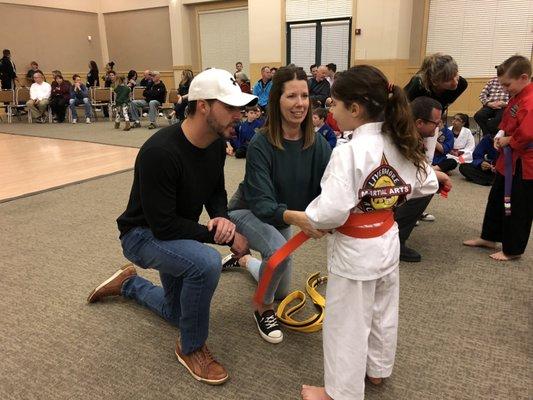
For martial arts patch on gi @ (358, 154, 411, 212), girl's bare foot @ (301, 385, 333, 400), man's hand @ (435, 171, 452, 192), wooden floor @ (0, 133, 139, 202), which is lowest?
girl's bare foot @ (301, 385, 333, 400)

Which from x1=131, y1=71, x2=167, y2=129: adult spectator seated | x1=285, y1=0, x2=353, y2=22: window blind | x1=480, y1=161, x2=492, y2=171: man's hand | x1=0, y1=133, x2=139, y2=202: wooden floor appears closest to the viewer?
x1=480, y1=161, x2=492, y2=171: man's hand

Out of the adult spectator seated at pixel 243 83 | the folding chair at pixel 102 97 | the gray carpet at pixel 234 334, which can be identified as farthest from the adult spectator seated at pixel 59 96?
the gray carpet at pixel 234 334

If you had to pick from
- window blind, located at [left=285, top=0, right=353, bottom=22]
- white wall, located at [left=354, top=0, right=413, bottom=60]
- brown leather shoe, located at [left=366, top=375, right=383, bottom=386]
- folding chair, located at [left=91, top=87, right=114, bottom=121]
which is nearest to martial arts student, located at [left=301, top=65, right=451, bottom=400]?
brown leather shoe, located at [left=366, top=375, right=383, bottom=386]

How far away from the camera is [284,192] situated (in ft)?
6.61

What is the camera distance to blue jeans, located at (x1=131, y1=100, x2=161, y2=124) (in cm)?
973

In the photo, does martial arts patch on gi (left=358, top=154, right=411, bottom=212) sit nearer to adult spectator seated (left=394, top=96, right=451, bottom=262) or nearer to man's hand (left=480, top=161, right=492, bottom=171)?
adult spectator seated (left=394, top=96, right=451, bottom=262)

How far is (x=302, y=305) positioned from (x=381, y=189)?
1118 millimetres

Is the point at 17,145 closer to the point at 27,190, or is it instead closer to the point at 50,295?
the point at 27,190

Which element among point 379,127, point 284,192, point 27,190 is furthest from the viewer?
point 27,190

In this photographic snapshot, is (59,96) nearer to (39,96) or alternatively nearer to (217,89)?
(39,96)

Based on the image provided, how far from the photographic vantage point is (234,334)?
209cm

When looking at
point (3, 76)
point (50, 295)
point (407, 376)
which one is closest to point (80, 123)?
point (3, 76)

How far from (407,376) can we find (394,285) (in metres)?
0.51

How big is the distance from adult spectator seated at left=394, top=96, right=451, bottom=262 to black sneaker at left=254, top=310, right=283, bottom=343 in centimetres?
111
